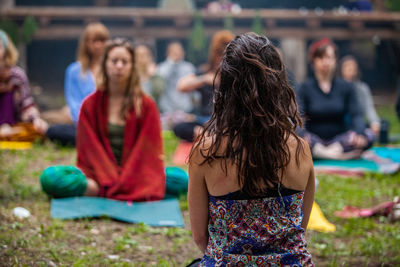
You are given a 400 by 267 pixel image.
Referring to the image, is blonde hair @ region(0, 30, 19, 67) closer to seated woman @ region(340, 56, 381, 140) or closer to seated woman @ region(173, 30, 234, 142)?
seated woman @ region(173, 30, 234, 142)

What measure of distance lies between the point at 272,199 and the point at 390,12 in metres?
12.2

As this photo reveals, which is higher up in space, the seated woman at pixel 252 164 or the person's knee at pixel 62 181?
the seated woman at pixel 252 164

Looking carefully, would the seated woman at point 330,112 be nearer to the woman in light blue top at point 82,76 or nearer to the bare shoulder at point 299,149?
the woman in light blue top at point 82,76

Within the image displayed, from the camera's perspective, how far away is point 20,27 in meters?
11.1

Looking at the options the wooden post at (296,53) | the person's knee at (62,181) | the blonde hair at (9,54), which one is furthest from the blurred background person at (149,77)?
the person's knee at (62,181)

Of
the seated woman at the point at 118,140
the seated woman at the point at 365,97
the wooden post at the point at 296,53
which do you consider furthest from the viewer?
the wooden post at the point at 296,53

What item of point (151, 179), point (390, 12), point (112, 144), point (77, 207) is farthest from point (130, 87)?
point (390, 12)

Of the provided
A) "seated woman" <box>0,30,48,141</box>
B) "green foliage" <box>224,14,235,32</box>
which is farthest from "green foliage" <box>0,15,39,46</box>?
"seated woman" <box>0,30,48,141</box>

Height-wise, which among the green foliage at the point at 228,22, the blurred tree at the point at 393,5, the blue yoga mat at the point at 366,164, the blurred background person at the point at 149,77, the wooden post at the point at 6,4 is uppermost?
the blurred tree at the point at 393,5

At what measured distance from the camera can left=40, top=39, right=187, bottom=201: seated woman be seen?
3.98 m

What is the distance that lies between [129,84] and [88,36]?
1918mm

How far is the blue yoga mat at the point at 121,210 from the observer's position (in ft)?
11.4

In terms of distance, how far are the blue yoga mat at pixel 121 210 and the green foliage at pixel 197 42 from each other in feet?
25.3

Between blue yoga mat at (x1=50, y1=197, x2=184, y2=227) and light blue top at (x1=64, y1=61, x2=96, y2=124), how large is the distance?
2702mm
